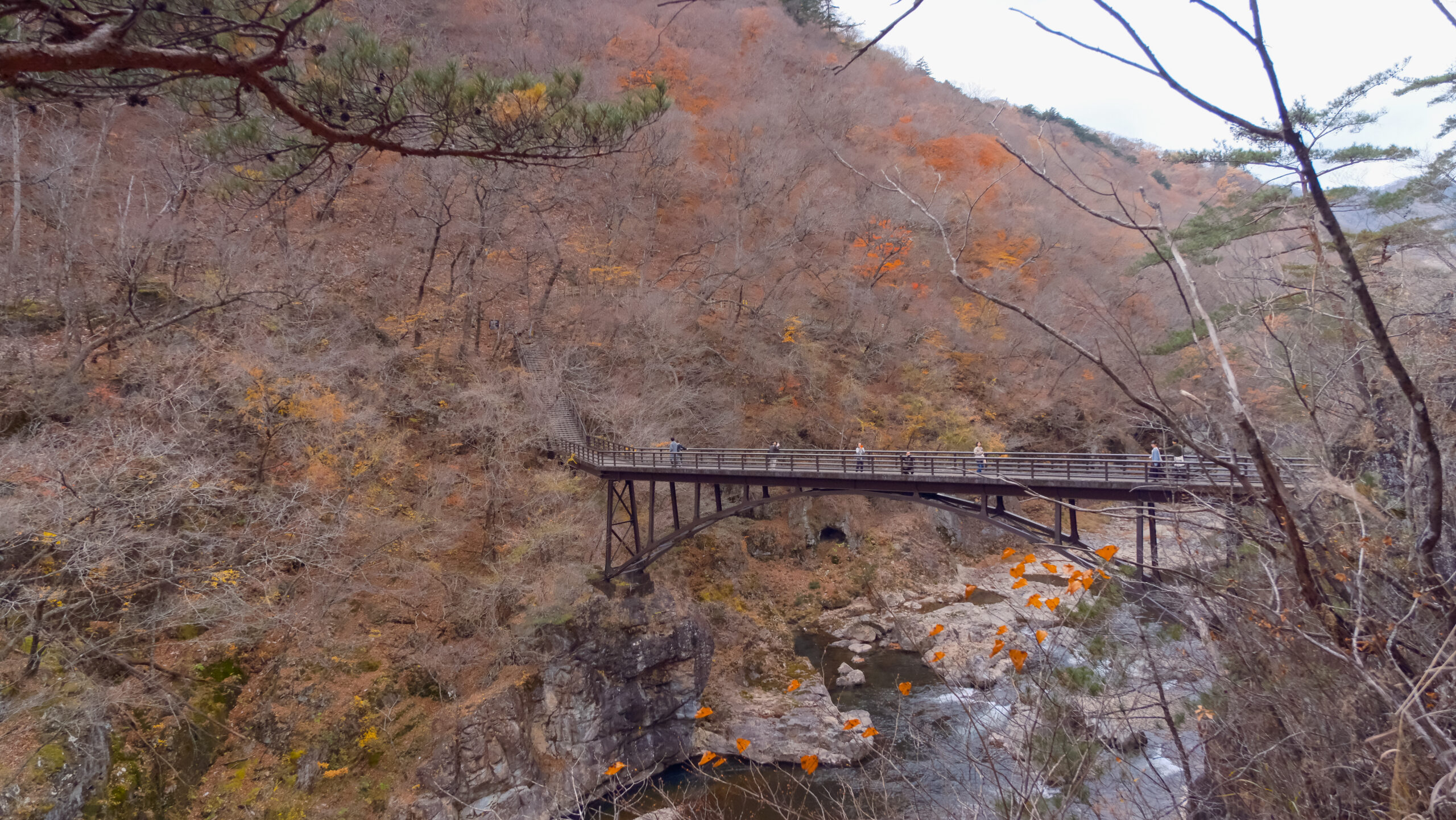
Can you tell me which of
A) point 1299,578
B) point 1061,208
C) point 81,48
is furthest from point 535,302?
point 1061,208

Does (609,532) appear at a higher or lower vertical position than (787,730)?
higher

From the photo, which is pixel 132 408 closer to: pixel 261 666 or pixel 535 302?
pixel 261 666

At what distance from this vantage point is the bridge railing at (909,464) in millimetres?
9359

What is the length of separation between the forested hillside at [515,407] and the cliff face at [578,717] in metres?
0.10

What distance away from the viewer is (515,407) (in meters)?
15.6

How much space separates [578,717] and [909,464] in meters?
8.13

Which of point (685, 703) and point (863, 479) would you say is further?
point (685, 703)

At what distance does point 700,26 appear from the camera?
33.8 meters

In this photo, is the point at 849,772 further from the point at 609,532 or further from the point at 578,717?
the point at 609,532

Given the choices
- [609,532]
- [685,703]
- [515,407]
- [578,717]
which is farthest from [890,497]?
[515,407]

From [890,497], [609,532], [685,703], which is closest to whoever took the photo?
[890,497]

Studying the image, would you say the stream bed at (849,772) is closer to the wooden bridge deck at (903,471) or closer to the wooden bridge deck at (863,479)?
the wooden bridge deck at (863,479)

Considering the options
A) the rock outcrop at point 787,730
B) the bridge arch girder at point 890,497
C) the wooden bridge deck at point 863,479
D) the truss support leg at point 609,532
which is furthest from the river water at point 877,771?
the truss support leg at point 609,532

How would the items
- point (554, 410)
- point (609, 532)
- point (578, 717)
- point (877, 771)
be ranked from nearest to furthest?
1. point (877, 771)
2. point (578, 717)
3. point (609, 532)
4. point (554, 410)
